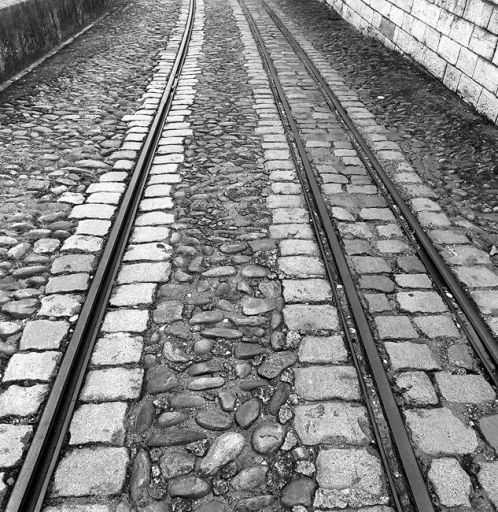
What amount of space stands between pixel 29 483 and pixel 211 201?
3.02 metres

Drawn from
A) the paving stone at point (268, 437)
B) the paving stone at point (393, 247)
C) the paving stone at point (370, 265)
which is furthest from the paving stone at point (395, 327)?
the paving stone at point (268, 437)

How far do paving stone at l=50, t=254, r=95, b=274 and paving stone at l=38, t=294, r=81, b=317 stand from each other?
1.07 ft

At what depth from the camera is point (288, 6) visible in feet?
Answer: 48.5

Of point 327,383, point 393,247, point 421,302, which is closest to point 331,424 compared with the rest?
point 327,383

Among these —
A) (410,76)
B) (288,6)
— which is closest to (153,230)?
(410,76)

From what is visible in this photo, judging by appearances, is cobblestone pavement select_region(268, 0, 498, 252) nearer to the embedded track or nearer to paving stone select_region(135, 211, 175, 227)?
the embedded track

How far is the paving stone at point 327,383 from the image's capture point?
270cm

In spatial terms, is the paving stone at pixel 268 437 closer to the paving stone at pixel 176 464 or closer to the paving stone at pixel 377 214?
the paving stone at pixel 176 464

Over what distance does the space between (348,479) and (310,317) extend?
3.84 ft

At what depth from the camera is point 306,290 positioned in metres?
3.50

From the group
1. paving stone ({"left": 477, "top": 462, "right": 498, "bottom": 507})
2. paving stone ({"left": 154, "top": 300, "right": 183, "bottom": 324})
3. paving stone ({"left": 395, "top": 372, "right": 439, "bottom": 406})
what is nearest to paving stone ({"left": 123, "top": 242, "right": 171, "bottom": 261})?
paving stone ({"left": 154, "top": 300, "right": 183, "bottom": 324})

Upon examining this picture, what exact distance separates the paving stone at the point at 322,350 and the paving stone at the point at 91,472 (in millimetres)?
1155

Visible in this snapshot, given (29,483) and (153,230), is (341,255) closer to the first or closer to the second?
(153,230)

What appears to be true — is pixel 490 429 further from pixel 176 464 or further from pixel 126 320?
pixel 126 320
